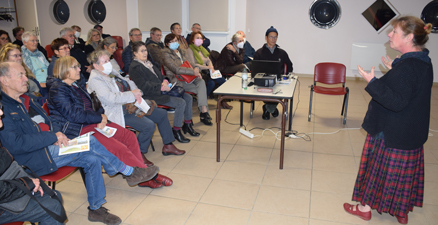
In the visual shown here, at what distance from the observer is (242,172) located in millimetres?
3141

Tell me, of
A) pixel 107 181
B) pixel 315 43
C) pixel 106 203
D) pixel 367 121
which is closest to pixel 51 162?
pixel 106 203

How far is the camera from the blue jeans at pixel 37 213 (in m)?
1.72

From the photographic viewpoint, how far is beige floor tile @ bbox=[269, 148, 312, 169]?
10.8ft

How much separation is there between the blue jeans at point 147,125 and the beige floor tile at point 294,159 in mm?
1190

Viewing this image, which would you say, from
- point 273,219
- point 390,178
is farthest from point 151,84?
point 390,178

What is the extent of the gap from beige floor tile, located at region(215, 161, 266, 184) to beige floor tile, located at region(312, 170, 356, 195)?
0.51 meters

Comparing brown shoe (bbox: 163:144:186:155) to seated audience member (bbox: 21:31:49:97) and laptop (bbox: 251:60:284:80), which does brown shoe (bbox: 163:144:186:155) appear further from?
seated audience member (bbox: 21:31:49:97)

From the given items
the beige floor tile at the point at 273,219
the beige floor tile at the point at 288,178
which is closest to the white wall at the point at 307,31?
the beige floor tile at the point at 288,178

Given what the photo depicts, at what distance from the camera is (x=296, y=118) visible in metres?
4.85

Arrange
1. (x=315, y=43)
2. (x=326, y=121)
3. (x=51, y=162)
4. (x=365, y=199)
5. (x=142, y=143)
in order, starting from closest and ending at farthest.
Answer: (x=51, y=162) < (x=365, y=199) < (x=142, y=143) < (x=326, y=121) < (x=315, y=43)

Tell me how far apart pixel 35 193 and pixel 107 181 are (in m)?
1.15

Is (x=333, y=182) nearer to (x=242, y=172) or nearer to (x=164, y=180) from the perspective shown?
(x=242, y=172)

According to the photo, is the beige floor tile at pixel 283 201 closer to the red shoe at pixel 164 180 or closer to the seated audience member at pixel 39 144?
the red shoe at pixel 164 180

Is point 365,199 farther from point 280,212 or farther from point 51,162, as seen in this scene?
point 51,162
